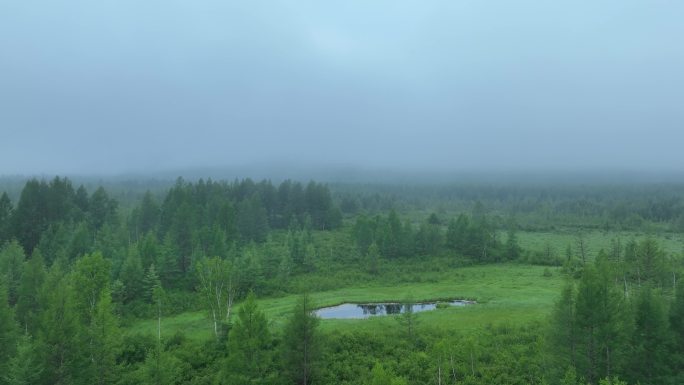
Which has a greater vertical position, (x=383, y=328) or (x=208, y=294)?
(x=208, y=294)

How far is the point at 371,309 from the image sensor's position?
218 feet

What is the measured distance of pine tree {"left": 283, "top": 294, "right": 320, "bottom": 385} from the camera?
122ft

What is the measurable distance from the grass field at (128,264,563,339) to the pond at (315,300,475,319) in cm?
122

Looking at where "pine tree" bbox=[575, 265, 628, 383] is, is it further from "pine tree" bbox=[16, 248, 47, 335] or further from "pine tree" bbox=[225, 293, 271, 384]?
"pine tree" bbox=[16, 248, 47, 335]

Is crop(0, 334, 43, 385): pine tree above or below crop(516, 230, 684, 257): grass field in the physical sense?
above

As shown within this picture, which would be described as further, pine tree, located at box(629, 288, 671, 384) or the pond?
the pond

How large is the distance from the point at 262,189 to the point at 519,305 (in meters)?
102

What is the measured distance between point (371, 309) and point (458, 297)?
15801 mm

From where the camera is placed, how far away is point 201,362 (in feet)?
139

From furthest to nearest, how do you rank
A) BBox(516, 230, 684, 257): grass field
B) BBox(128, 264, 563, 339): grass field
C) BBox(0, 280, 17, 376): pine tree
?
BBox(516, 230, 684, 257): grass field
BBox(128, 264, 563, 339): grass field
BBox(0, 280, 17, 376): pine tree

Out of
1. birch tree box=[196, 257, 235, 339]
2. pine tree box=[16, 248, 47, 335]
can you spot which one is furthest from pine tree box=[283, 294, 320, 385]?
pine tree box=[16, 248, 47, 335]

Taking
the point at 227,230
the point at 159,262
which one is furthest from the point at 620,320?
the point at 227,230

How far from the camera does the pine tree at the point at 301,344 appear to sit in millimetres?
37156

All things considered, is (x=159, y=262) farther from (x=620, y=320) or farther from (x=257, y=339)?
(x=620, y=320)
